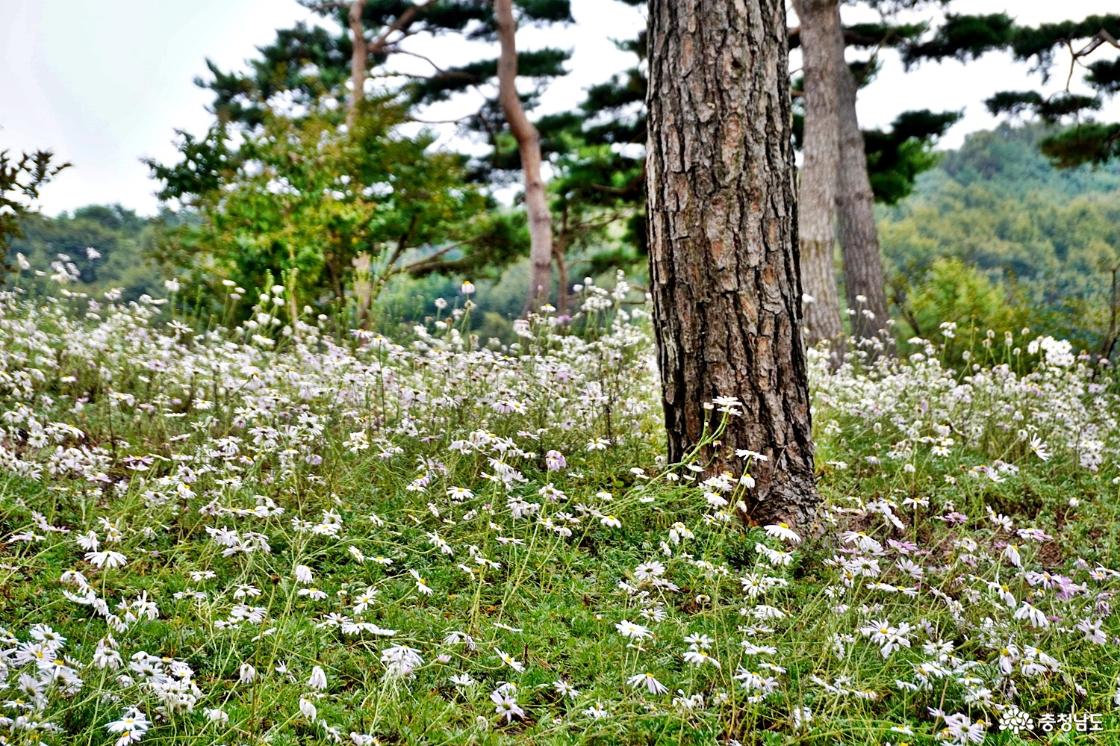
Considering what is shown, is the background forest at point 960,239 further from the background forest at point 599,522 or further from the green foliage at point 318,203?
the background forest at point 599,522

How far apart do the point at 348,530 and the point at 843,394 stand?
3.57m

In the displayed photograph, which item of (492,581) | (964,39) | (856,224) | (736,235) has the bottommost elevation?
(492,581)

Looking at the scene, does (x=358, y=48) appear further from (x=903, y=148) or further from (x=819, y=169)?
(x=819, y=169)

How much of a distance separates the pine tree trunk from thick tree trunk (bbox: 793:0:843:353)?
1.46ft

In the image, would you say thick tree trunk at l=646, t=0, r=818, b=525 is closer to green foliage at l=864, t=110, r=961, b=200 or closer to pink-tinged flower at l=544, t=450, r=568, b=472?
pink-tinged flower at l=544, t=450, r=568, b=472

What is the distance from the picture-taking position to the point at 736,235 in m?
3.31

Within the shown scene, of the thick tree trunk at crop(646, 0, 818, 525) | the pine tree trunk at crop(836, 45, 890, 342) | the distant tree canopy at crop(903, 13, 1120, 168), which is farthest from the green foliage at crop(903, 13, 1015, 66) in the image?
the thick tree trunk at crop(646, 0, 818, 525)

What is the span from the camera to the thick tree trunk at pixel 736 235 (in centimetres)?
331

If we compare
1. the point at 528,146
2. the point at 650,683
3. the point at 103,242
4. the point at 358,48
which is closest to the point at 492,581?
the point at 650,683

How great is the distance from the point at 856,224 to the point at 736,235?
295 inches

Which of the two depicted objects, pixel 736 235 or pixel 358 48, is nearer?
pixel 736 235

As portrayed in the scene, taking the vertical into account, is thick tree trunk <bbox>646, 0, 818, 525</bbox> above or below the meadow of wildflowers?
above

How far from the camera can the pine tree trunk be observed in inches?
386

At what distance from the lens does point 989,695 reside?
2180 millimetres
